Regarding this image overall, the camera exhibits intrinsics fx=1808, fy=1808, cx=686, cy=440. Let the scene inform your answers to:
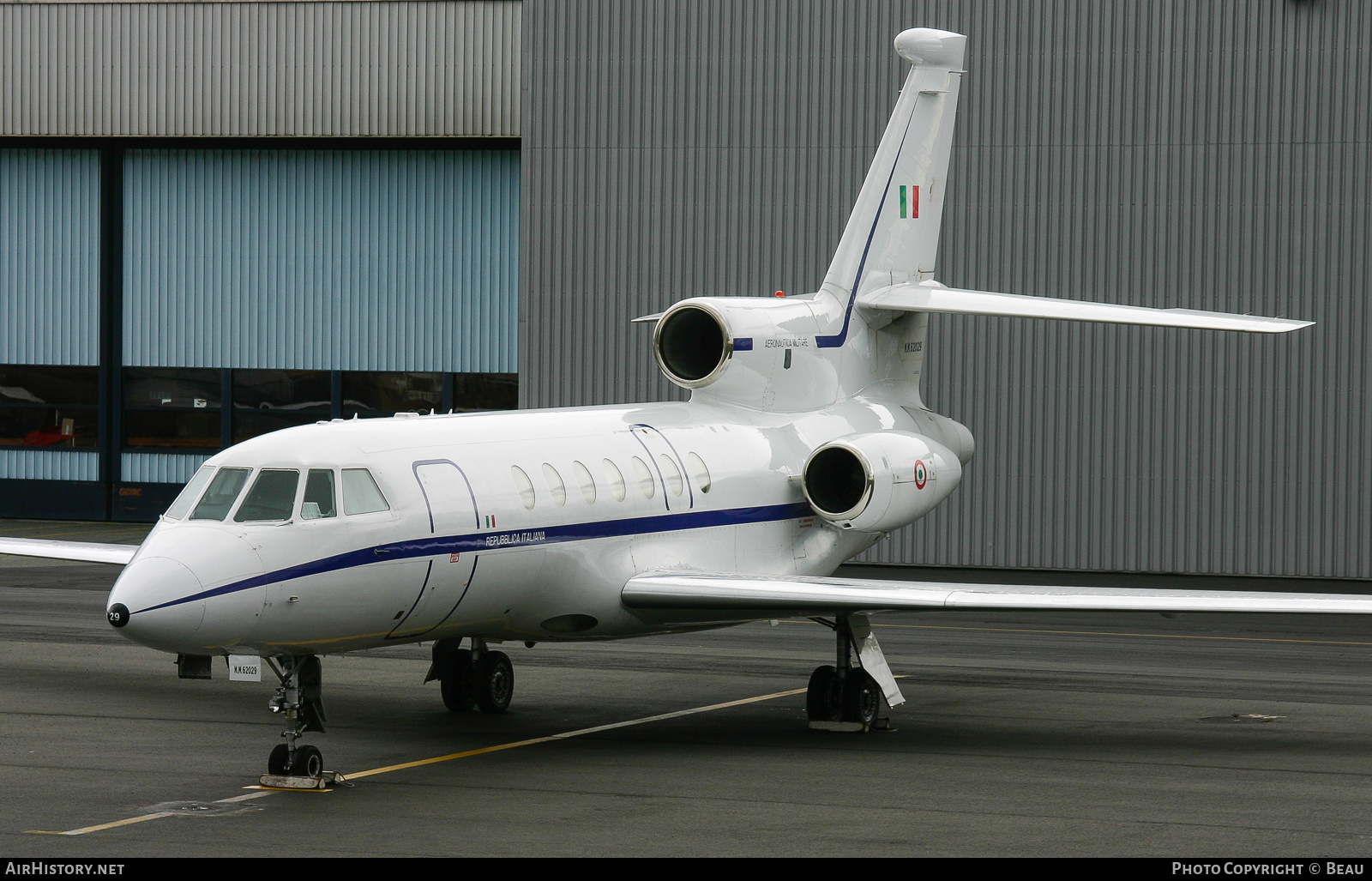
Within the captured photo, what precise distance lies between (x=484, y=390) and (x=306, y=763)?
24.9 meters

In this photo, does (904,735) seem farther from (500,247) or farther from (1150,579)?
(500,247)

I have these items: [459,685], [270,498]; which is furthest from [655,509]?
[270,498]

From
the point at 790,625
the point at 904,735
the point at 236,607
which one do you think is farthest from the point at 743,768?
the point at 790,625

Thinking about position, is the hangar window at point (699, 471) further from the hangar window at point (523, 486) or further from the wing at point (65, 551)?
the wing at point (65, 551)

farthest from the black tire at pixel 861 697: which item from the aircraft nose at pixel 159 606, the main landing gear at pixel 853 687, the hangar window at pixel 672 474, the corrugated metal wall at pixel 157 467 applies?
the corrugated metal wall at pixel 157 467

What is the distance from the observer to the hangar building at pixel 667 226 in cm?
3066

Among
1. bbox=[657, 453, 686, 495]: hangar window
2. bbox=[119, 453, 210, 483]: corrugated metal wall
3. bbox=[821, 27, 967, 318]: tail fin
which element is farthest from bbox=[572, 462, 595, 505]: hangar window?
bbox=[119, 453, 210, 483]: corrugated metal wall

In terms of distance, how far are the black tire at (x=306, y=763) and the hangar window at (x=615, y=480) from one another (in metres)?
3.97

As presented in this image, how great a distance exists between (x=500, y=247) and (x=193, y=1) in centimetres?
823

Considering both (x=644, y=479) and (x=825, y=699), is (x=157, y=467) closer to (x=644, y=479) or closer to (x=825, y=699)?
(x=644, y=479)

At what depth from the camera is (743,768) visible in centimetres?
1545

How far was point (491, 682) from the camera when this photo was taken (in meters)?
18.4

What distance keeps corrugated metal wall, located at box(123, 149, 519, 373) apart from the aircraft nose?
25.3m

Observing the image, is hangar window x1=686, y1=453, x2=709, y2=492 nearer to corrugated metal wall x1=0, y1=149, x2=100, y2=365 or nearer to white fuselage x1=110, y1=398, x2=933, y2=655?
white fuselage x1=110, y1=398, x2=933, y2=655
